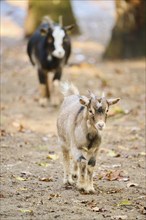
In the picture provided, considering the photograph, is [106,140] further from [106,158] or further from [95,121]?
[95,121]

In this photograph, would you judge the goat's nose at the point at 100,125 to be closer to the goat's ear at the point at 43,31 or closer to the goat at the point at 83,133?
the goat at the point at 83,133

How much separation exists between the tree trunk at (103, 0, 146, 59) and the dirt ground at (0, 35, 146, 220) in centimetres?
57

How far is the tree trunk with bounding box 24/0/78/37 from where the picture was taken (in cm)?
2284

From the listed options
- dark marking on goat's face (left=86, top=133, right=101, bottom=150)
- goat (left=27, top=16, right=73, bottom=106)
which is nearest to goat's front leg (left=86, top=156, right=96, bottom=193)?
dark marking on goat's face (left=86, top=133, right=101, bottom=150)

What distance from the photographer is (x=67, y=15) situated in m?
23.5

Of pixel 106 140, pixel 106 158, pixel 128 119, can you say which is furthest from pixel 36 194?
pixel 128 119

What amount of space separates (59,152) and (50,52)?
385 cm

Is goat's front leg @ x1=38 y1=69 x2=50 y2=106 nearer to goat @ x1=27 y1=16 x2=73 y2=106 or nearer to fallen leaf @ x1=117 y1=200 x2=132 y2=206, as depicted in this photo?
goat @ x1=27 y1=16 x2=73 y2=106

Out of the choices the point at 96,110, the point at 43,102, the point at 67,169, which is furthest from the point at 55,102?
the point at 96,110

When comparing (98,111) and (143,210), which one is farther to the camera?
(98,111)

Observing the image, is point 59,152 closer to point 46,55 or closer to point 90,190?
point 90,190

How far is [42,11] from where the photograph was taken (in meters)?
22.9

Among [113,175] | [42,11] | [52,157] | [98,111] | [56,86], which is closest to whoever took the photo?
[98,111]

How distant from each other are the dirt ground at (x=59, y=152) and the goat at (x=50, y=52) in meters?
0.48
